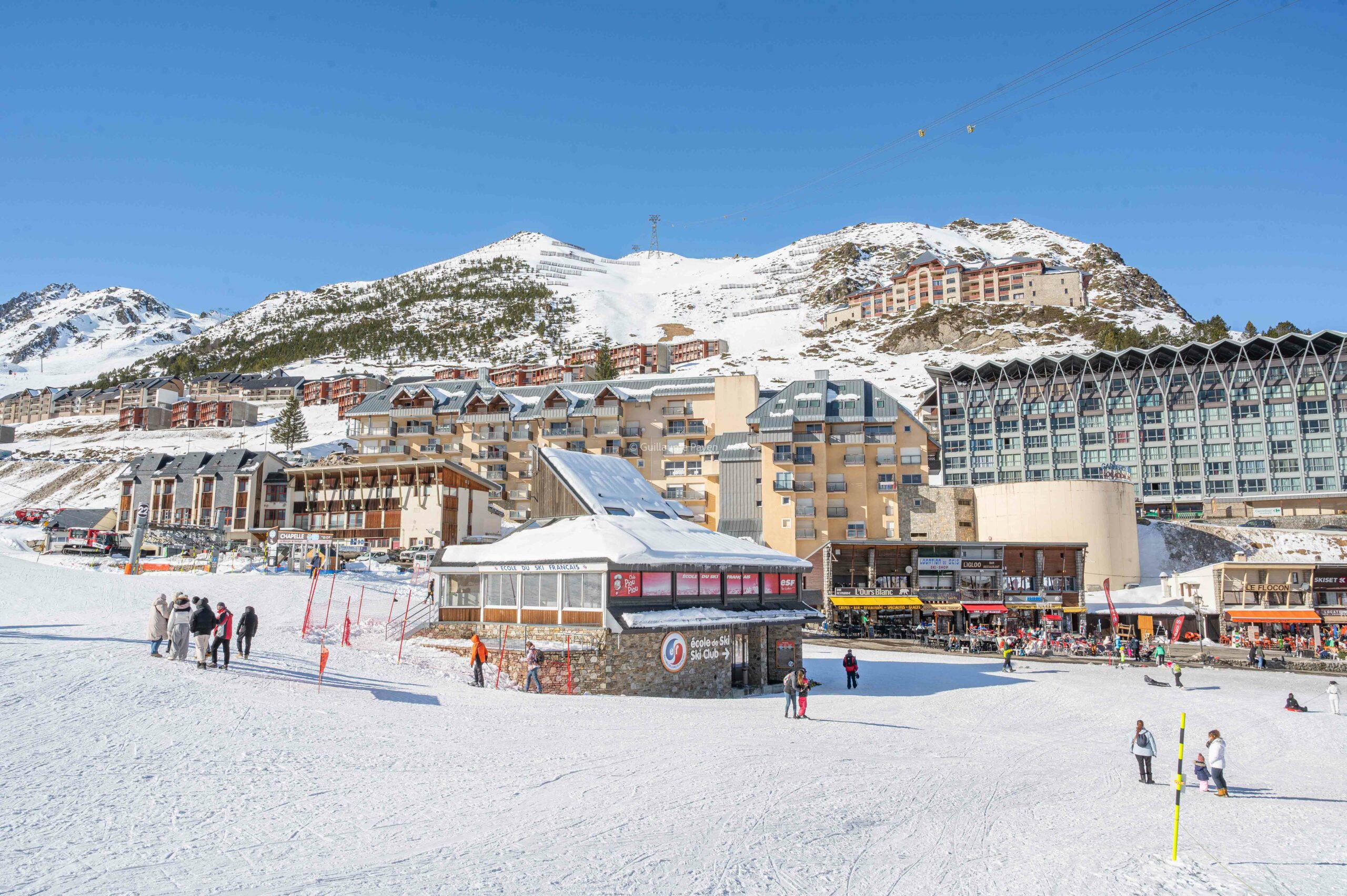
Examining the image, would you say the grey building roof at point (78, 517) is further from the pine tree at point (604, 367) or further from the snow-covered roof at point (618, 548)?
the pine tree at point (604, 367)

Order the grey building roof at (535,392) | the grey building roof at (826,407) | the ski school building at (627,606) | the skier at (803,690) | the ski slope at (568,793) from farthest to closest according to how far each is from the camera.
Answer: the grey building roof at (535,392) → the grey building roof at (826,407) → the ski school building at (627,606) → the skier at (803,690) → the ski slope at (568,793)

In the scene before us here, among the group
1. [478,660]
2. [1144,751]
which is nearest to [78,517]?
[478,660]

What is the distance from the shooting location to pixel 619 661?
918 inches

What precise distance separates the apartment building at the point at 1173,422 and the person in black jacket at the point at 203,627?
74427 millimetres

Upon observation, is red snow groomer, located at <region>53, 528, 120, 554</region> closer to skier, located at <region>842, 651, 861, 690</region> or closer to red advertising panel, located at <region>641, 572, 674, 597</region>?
red advertising panel, located at <region>641, 572, 674, 597</region>

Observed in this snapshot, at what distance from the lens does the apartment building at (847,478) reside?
199ft

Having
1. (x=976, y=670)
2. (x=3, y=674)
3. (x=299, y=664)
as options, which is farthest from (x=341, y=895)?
(x=976, y=670)

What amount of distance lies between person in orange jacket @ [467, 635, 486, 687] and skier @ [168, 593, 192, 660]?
6957 millimetres

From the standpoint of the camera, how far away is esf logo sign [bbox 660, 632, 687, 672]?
24.0 m

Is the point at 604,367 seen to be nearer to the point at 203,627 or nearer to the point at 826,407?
the point at 826,407

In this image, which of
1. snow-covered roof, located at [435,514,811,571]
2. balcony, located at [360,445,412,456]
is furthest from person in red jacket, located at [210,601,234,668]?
balcony, located at [360,445,412,456]

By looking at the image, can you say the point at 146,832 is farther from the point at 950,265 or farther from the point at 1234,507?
the point at 950,265

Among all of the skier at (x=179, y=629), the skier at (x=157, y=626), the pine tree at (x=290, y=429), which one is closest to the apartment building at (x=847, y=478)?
the skier at (x=157, y=626)

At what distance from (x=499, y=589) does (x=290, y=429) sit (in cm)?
9508
